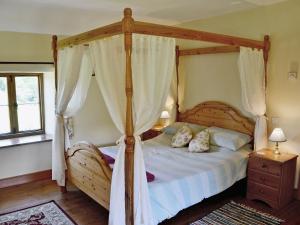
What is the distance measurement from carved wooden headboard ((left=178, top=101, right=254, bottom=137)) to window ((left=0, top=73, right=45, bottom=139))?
251cm

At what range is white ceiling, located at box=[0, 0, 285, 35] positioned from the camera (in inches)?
138

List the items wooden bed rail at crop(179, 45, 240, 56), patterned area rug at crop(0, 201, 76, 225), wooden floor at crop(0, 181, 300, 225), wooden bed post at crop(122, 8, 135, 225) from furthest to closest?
1. wooden bed rail at crop(179, 45, 240, 56)
2. wooden floor at crop(0, 181, 300, 225)
3. patterned area rug at crop(0, 201, 76, 225)
4. wooden bed post at crop(122, 8, 135, 225)

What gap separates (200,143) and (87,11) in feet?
8.00

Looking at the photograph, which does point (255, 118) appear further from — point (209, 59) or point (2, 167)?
point (2, 167)

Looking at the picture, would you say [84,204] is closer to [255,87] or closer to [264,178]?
[264,178]

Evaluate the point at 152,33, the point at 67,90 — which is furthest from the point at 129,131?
the point at 67,90

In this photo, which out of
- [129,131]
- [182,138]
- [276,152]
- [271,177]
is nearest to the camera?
[129,131]

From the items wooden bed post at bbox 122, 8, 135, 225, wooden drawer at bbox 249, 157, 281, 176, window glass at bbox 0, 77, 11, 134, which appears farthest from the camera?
window glass at bbox 0, 77, 11, 134

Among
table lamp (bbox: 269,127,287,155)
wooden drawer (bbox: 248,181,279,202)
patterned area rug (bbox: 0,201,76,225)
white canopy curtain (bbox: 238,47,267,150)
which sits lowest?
patterned area rug (bbox: 0,201,76,225)

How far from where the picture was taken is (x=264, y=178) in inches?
139

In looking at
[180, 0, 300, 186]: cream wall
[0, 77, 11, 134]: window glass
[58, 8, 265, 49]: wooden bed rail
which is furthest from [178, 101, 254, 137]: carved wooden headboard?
[0, 77, 11, 134]: window glass

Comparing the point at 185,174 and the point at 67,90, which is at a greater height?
the point at 67,90

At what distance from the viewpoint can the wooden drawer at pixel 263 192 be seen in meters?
3.45

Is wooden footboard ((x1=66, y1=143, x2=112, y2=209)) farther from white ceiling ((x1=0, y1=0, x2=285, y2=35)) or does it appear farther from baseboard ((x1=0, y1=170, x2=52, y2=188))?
white ceiling ((x1=0, y1=0, x2=285, y2=35))
